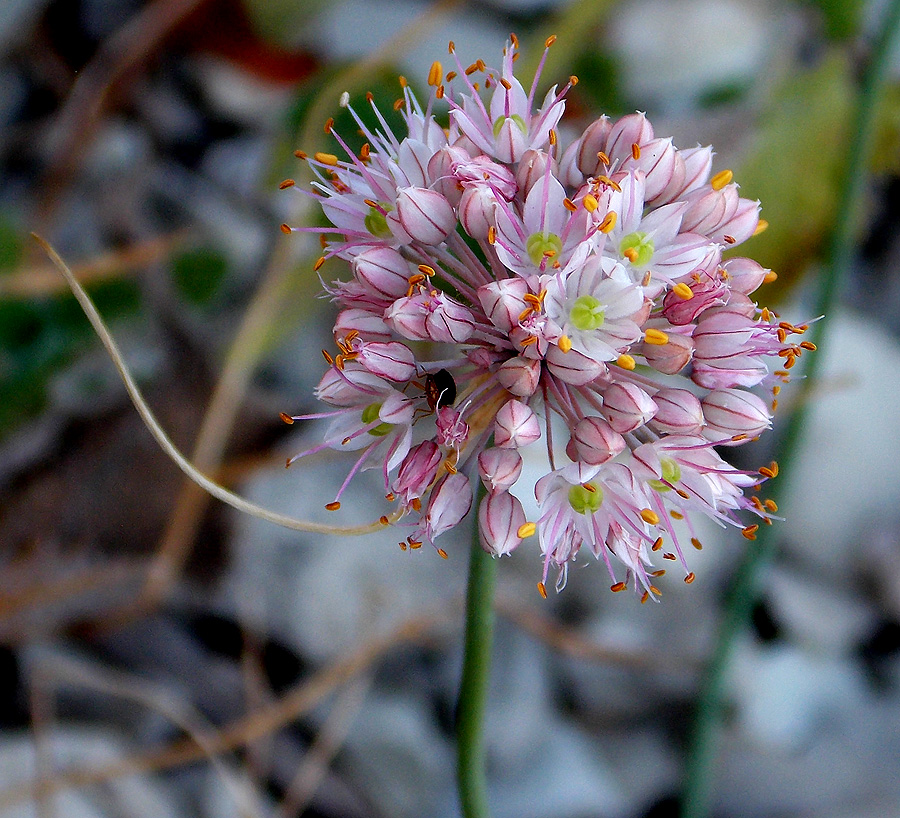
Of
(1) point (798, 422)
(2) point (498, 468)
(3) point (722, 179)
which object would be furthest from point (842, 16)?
(2) point (498, 468)

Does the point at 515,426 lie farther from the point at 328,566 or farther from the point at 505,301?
the point at 328,566

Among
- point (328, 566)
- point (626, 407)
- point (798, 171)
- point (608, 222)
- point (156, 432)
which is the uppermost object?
point (798, 171)

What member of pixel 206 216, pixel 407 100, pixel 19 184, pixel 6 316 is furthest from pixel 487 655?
pixel 19 184

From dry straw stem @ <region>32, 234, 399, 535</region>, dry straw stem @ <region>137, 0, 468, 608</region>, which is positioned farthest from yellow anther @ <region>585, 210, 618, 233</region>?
dry straw stem @ <region>137, 0, 468, 608</region>

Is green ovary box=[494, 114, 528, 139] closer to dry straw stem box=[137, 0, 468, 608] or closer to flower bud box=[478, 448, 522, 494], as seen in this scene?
flower bud box=[478, 448, 522, 494]

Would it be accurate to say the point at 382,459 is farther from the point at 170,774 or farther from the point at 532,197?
the point at 170,774

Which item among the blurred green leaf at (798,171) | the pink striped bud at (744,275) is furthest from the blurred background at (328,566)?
the pink striped bud at (744,275)
